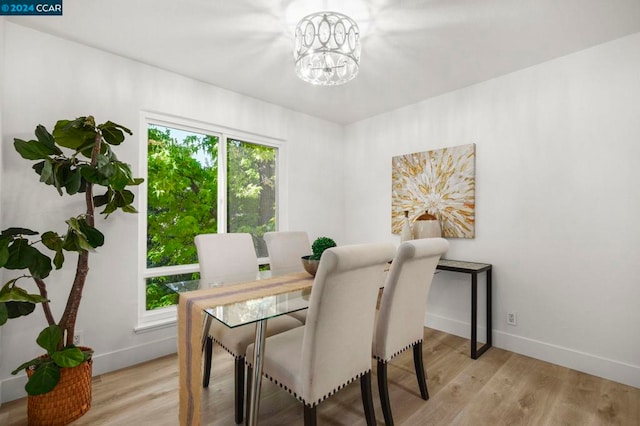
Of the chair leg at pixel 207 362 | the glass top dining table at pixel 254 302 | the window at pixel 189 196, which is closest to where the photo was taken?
the glass top dining table at pixel 254 302

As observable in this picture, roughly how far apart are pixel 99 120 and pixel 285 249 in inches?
Result: 70.5

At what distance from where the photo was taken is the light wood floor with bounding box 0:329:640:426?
70.6 inches

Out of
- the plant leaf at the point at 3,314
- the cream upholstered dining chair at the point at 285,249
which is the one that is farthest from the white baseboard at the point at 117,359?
the cream upholstered dining chair at the point at 285,249

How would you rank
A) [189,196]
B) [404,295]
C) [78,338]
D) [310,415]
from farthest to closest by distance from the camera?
[189,196] < [78,338] < [404,295] < [310,415]

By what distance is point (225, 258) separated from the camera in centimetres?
237

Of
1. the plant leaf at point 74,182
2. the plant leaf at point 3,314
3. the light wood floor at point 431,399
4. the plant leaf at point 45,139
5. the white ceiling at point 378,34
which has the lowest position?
the light wood floor at point 431,399

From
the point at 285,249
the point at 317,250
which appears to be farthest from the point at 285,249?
the point at 317,250

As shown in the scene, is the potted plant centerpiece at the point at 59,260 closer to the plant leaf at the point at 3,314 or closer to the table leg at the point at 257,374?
Answer: the plant leaf at the point at 3,314

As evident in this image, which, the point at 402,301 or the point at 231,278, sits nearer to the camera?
the point at 402,301

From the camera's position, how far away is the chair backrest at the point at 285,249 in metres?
2.57

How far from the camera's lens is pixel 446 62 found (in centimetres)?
255

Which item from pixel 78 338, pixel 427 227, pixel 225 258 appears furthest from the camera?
pixel 427 227

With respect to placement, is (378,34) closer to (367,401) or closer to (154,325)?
(367,401)

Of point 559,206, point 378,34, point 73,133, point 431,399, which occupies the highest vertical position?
point 378,34
